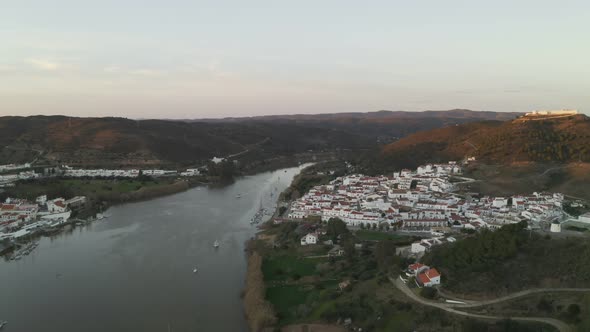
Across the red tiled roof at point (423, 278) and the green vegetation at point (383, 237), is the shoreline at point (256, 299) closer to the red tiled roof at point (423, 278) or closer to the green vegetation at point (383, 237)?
the red tiled roof at point (423, 278)

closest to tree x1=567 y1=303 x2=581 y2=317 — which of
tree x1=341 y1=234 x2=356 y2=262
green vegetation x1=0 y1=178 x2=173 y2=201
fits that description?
tree x1=341 y1=234 x2=356 y2=262

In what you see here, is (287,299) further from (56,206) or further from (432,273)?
(56,206)

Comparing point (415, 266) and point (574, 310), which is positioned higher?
point (574, 310)

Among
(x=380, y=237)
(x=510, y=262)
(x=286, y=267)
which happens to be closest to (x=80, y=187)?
(x=286, y=267)

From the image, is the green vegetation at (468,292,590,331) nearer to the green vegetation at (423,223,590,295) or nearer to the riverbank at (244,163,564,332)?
the green vegetation at (423,223,590,295)

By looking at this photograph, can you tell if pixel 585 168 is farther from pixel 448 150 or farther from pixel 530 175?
pixel 448 150
